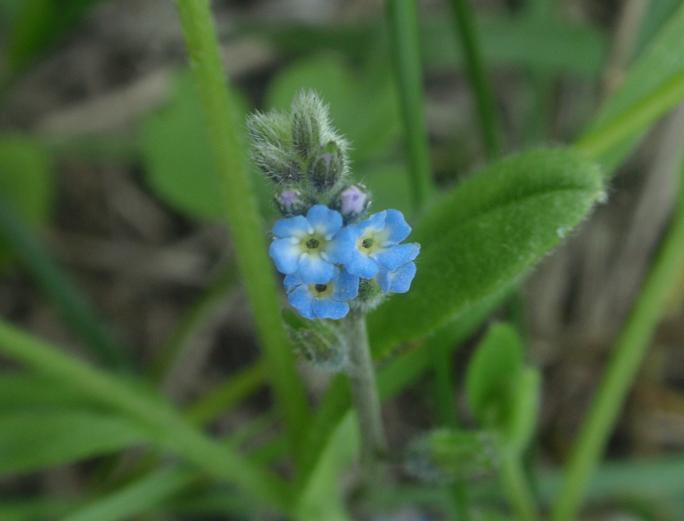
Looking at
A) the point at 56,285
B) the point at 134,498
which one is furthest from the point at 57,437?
the point at 56,285

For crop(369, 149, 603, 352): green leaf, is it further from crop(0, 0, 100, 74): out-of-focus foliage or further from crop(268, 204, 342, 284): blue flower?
crop(0, 0, 100, 74): out-of-focus foliage

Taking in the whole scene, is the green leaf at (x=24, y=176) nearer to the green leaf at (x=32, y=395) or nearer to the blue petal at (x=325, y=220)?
the green leaf at (x=32, y=395)

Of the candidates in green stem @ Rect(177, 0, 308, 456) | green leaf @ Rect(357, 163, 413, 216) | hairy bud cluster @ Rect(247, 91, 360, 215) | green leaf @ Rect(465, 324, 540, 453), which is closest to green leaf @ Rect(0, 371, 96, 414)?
green stem @ Rect(177, 0, 308, 456)

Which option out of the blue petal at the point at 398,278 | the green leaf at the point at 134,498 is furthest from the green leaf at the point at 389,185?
the blue petal at the point at 398,278

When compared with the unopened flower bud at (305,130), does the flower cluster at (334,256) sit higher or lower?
lower

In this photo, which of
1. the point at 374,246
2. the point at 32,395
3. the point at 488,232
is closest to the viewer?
the point at 374,246

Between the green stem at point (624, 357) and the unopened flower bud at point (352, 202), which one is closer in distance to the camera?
the unopened flower bud at point (352, 202)

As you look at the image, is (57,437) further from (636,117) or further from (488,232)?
(636,117)
